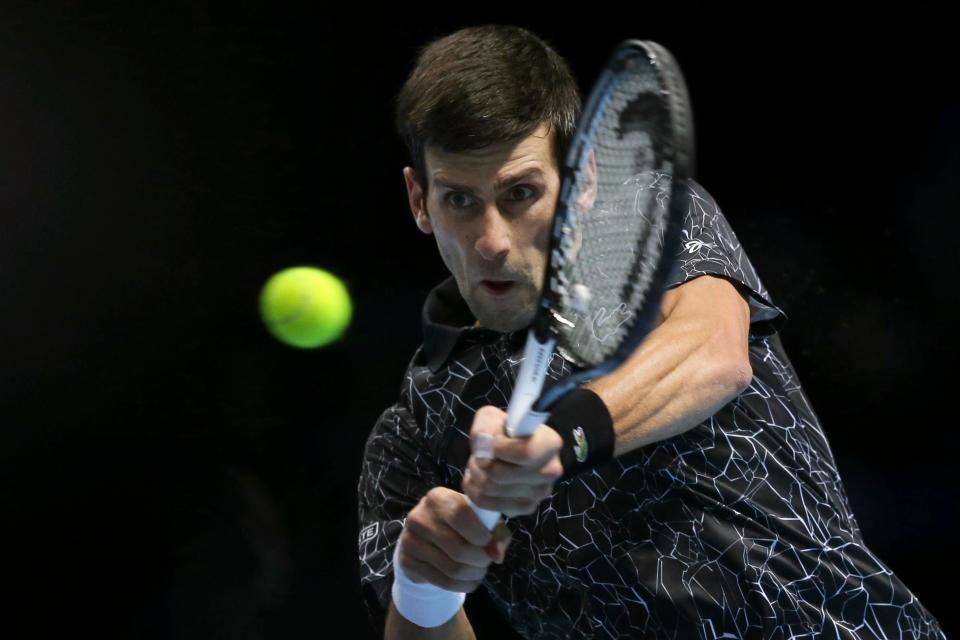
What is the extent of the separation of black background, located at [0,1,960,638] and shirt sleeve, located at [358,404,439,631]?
26.1 inches

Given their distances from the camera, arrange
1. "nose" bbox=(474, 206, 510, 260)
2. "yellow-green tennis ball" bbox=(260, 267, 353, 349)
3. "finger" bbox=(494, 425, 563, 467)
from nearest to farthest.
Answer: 1. "finger" bbox=(494, 425, 563, 467)
2. "nose" bbox=(474, 206, 510, 260)
3. "yellow-green tennis ball" bbox=(260, 267, 353, 349)

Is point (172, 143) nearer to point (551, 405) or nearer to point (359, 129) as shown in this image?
point (359, 129)

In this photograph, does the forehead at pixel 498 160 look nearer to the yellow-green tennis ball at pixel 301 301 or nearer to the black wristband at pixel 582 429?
the black wristband at pixel 582 429

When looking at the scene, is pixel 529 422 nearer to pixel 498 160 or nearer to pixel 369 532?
pixel 498 160

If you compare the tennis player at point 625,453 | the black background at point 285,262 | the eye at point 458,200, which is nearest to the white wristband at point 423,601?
the tennis player at point 625,453

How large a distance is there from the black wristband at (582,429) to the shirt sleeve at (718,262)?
319 mm

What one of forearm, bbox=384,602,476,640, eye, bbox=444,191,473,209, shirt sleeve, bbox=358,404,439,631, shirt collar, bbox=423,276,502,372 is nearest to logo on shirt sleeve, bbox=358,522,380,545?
shirt sleeve, bbox=358,404,439,631

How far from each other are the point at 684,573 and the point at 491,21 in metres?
1.35

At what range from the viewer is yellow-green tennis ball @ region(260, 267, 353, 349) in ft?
8.04

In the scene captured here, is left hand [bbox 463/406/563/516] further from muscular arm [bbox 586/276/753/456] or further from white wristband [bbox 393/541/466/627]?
white wristband [bbox 393/541/466/627]

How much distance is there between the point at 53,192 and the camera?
2.36 metres

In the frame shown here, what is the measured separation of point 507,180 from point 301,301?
3.20ft

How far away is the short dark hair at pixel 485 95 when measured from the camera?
1585 millimetres

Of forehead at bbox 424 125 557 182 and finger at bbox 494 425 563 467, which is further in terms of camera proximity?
forehead at bbox 424 125 557 182
